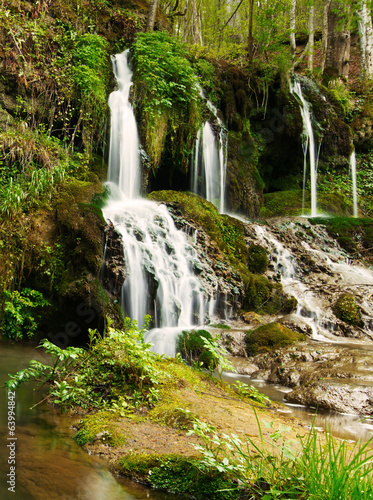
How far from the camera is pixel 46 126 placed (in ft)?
31.8

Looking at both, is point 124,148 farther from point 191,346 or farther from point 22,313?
point 191,346

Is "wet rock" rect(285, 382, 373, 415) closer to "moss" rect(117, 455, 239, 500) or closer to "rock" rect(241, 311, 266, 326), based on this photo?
"moss" rect(117, 455, 239, 500)

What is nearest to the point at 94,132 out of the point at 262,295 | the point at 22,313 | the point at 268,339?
the point at 22,313

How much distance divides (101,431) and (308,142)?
1573cm

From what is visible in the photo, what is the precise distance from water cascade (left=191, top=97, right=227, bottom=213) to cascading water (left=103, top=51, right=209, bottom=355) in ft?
8.95

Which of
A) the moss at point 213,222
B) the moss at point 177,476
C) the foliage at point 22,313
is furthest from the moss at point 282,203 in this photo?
the moss at point 177,476

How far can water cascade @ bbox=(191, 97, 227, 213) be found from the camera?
12.5 m

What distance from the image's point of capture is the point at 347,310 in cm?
863

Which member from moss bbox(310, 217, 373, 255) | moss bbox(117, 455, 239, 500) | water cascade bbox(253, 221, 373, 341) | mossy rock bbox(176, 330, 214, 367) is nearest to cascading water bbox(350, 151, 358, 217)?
moss bbox(310, 217, 373, 255)

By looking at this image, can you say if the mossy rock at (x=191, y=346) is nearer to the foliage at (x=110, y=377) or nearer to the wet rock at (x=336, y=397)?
the wet rock at (x=336, y=397)

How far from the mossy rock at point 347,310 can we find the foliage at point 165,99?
5932mm

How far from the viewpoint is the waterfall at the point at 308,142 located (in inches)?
641

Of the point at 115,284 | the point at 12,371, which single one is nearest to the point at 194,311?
the point at 115,284

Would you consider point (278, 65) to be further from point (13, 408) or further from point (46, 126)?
point (13, 408)
